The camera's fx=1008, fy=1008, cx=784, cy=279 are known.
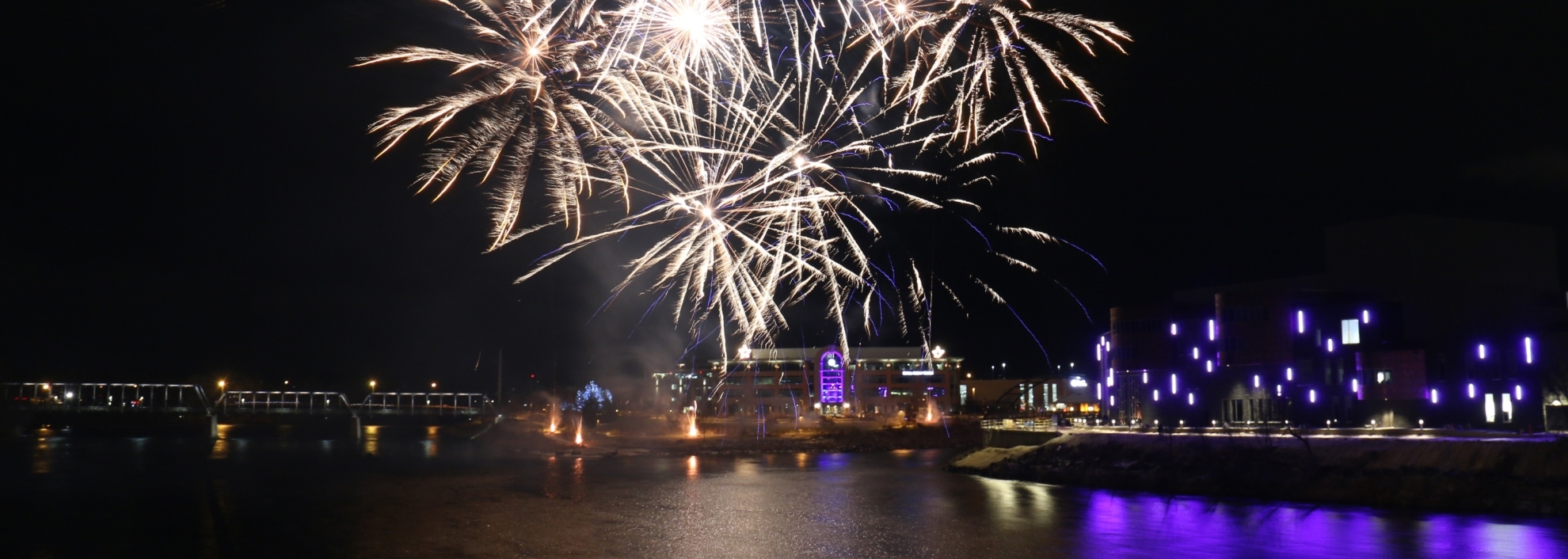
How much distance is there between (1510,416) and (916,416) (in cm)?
5865

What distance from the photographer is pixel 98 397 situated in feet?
350

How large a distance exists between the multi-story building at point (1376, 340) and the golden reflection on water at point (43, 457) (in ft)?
187

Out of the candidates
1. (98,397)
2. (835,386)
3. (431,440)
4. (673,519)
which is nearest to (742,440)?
(431,440)

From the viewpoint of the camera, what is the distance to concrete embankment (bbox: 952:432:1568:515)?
27797mm

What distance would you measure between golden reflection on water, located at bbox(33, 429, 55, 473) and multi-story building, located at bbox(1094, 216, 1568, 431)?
56881 mm

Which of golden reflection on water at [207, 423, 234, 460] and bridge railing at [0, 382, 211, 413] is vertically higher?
bridge railing at [0, 382, 211, 413]

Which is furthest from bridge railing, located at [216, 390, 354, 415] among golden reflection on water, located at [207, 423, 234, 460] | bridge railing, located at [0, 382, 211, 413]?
bridge railing, located at [0, 382, 211, 413]

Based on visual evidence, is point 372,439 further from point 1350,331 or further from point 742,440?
point 1350,331

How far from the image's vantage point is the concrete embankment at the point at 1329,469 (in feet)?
91.2

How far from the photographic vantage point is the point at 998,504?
3200 cm

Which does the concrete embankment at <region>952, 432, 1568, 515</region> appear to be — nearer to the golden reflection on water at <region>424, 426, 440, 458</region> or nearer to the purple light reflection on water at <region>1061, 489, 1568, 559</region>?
the purple light reflection on water at <region>1061, 489, 1568, 559</region>

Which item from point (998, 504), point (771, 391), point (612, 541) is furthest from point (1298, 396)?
point (771, 391)

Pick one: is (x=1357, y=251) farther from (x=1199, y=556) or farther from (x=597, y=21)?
(x=597, y=21)

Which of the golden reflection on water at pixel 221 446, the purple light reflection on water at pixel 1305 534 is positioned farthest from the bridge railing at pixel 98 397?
the purple light reflection on water at pixel 1305 534
